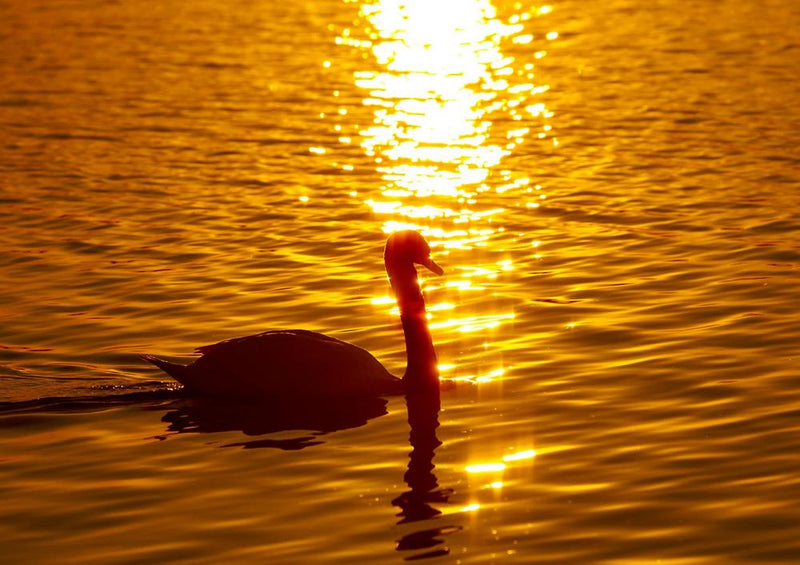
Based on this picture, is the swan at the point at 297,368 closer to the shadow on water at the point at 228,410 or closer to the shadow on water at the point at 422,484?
the shadow on water at the point at 228,410

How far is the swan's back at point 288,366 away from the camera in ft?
41.1

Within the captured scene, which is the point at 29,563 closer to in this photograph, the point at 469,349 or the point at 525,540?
the point at 525,540

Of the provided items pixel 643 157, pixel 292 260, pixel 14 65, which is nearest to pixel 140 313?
pixel 292 260

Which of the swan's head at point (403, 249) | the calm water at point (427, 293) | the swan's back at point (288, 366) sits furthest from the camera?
the swan's head at point (403, 249)

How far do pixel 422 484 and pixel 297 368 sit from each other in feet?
7.77

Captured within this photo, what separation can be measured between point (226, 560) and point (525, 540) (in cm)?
195

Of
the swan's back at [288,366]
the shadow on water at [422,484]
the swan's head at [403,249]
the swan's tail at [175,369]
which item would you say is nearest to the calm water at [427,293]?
the shadow on water at [422,484]

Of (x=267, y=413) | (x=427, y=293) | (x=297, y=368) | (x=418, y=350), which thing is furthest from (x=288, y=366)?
(x=427, y=293)

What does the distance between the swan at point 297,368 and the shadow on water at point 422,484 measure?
297 mm

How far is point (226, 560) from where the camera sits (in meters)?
9.25

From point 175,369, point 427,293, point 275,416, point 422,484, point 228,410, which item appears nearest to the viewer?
point 422,484

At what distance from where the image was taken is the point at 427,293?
53.9ft

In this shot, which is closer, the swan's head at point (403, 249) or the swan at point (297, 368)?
the swan at point (297, 368)

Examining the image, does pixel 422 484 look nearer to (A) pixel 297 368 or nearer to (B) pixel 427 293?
(A) pixel 297 368
